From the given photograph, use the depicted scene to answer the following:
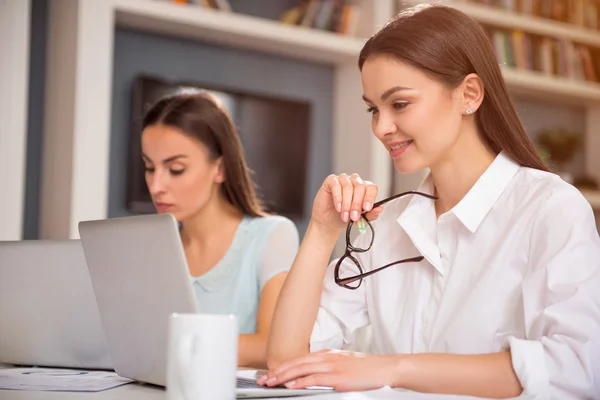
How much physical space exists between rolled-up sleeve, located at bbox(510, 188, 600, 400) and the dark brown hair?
45.5 inches

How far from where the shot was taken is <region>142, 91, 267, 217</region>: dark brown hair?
2338 mm

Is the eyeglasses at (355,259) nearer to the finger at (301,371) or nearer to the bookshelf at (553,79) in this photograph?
the finger at (301,371)

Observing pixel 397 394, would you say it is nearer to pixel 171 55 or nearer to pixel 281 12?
pixel 171 55

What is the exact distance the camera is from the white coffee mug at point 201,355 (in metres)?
0.85

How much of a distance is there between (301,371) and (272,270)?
1.00m

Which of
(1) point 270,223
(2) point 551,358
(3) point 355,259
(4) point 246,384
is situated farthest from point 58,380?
(1) point 270,223

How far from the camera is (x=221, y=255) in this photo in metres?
2.28

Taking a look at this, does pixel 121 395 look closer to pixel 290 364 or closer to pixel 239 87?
pixel 290 364

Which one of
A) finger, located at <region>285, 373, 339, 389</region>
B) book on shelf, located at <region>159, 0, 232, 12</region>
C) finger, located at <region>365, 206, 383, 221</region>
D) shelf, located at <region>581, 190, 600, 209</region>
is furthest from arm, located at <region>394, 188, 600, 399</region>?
shelf, located at <region>581, 190, 600, 209</region>

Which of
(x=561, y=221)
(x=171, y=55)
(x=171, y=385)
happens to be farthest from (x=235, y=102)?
(x=171, y=385)

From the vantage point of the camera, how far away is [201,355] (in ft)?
2.78

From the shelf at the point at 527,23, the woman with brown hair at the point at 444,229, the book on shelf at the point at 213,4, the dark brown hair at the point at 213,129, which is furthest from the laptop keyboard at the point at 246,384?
the shelf at the point at 527,23

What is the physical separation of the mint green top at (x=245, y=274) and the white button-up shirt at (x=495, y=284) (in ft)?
1.68

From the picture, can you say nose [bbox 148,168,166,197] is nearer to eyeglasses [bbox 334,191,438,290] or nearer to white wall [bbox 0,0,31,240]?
eyeglasses [bbox 334,191,438,290]
